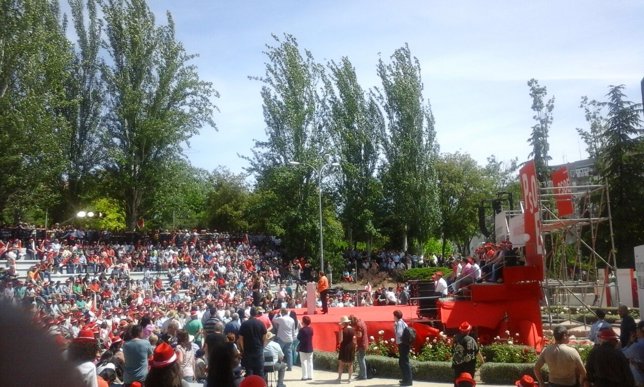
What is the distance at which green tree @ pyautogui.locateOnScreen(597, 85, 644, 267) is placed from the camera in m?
40.9

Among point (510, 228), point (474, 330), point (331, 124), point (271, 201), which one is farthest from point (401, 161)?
point (474, 330)

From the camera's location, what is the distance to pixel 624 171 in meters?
42.8

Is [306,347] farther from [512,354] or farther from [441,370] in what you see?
[512,354]

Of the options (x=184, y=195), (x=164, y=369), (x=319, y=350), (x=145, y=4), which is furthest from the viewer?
(x=184, y=195)

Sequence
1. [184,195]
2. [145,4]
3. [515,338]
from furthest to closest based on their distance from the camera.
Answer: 1. [184,195]
2. [145,4]
3. [515,338]

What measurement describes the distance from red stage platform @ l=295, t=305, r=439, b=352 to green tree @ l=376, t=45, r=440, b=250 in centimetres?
2564

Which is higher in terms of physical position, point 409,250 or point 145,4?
point 145,4

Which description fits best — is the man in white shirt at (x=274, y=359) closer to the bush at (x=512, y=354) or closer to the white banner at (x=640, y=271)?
the bush at (x=512, y=354)

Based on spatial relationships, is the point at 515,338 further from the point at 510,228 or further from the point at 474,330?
the point at 510,228

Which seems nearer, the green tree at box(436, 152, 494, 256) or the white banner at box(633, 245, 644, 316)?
the white banner at box(633, 245, 644, 316)

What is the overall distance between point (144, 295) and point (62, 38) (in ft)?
65.3

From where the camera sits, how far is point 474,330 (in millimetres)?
15977

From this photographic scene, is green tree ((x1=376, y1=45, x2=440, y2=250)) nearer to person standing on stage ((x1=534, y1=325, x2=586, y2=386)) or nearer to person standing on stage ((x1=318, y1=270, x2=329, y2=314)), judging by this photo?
person standing on stage ((x1=318, y1=270, x2=329, y2=314))

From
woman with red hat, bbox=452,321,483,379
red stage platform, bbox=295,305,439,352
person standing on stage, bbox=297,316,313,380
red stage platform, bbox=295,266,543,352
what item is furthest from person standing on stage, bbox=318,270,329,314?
woman with red hat, bbox=452,321,483,379
